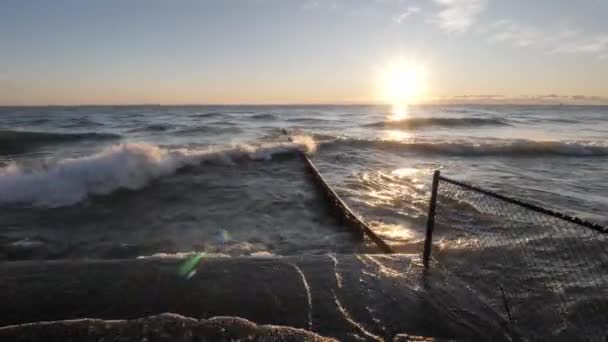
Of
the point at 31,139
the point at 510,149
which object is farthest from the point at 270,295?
the point at 31,139

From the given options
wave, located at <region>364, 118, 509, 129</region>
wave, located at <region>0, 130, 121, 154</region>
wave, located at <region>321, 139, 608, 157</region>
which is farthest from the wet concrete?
wave, located at <region>364, 118, 509, 129</region>

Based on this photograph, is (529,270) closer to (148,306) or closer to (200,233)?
(148,306)

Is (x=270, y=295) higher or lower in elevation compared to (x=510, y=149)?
lower

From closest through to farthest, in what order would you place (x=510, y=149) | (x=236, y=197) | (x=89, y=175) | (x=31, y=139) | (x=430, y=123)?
(x=236, y=197) → (x=89, y=175) → (x=510, y=149) → (x=31, y=139) → (x=430, y=123)

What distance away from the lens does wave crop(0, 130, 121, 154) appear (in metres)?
22.3

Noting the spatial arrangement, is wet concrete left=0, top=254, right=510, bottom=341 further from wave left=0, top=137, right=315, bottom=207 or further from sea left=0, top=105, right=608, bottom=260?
wave left=0, top=137, right=315, bottom=207

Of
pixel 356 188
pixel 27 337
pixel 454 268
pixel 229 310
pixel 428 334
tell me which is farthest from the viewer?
pixel 356 188

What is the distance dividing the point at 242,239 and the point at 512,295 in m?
4.77


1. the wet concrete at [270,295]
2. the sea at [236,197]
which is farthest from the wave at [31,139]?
the wet concrete at [270,295]

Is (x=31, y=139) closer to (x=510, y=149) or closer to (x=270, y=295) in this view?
(x=270, y=295)

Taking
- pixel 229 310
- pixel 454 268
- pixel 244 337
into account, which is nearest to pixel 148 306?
pixel 229 310

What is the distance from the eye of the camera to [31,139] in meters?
25.7

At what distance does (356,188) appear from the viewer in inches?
444

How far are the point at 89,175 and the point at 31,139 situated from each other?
69.1 ft
